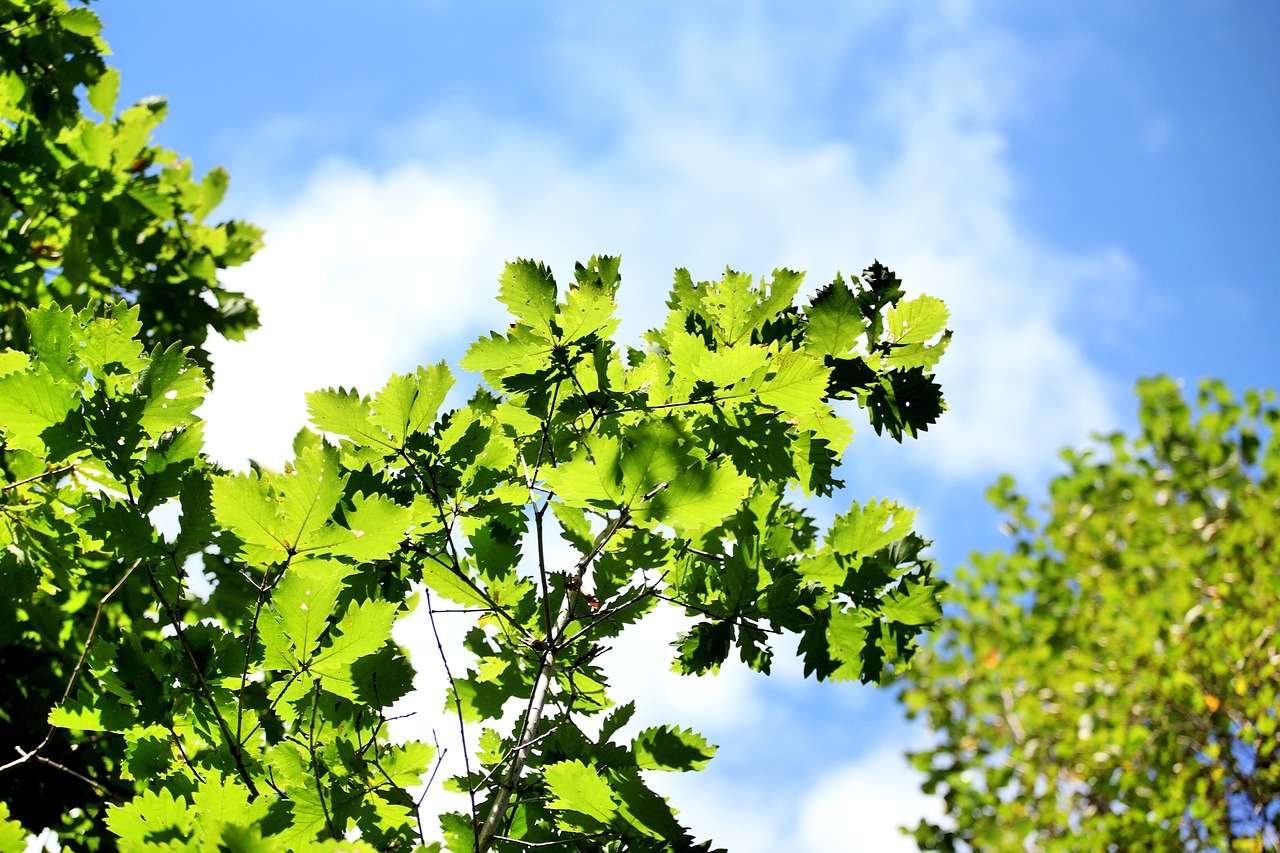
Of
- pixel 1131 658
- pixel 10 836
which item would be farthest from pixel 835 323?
pixel 1131 658

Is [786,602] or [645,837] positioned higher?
[786,602]

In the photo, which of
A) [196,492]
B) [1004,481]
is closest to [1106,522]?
[1004,481]

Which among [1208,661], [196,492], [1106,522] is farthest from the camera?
[1106,522]

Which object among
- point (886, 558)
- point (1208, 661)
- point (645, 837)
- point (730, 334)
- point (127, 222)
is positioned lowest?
point (645, 837)

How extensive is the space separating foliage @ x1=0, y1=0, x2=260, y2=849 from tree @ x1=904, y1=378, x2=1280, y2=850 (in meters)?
5.31

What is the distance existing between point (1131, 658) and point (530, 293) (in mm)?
6420

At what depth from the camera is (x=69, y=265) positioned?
2984 mm

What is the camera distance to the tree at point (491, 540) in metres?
1.24

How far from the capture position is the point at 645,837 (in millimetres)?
1277

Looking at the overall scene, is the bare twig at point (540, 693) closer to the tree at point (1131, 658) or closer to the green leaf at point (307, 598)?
the green leaf at point (307, 598)

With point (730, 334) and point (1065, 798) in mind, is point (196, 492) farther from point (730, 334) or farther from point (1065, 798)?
point (1065, 798)

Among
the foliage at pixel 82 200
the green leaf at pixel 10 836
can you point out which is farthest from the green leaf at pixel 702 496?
the foliage at pixel 82 200

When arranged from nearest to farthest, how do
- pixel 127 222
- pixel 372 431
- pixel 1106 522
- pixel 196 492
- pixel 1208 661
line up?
pixel 196 492, pixel 372 431, pixel 127 222, pixel 1208 661, pixel 1106 522

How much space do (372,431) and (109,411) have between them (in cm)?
38
